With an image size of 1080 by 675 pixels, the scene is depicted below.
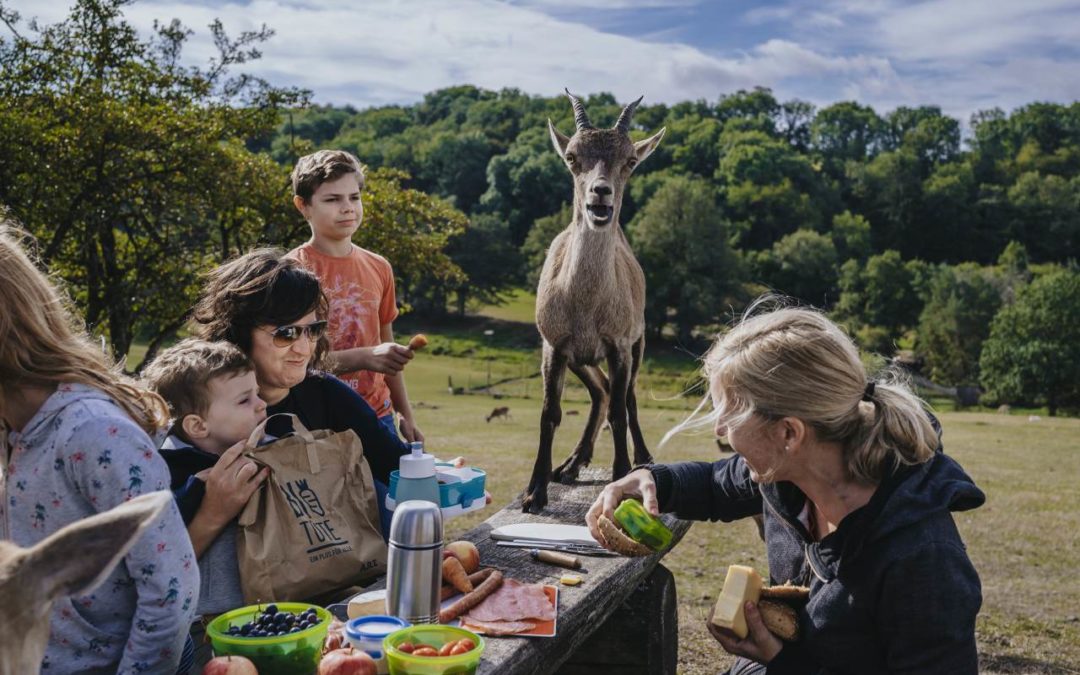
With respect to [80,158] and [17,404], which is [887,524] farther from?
[80,158]

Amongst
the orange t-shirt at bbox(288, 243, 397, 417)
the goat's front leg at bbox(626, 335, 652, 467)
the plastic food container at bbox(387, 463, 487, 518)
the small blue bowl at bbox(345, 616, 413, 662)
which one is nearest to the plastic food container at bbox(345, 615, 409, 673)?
the small blue bowl at bbox(345, 616, 413, 662)

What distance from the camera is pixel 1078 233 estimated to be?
84.8m

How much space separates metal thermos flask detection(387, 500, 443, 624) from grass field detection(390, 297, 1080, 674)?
1613 mm

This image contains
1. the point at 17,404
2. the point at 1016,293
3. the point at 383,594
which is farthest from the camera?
the point at 1016,293

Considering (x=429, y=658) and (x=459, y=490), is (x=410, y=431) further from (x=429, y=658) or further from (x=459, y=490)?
(x=429, y=658)

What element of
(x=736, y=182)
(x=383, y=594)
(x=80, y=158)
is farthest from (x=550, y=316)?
(x=736, y=182)

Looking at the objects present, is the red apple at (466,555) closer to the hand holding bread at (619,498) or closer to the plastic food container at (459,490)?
the plastic food container at (459,490)

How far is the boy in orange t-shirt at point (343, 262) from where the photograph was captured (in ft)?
15.4

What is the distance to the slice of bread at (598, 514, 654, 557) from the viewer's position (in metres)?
3.15

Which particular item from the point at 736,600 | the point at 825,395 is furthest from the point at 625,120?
the point at 736,600

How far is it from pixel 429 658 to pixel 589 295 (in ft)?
10.0

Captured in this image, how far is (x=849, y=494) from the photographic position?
2.89m

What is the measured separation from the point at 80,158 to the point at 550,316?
11586mm

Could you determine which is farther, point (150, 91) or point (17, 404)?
point (150, 91)
